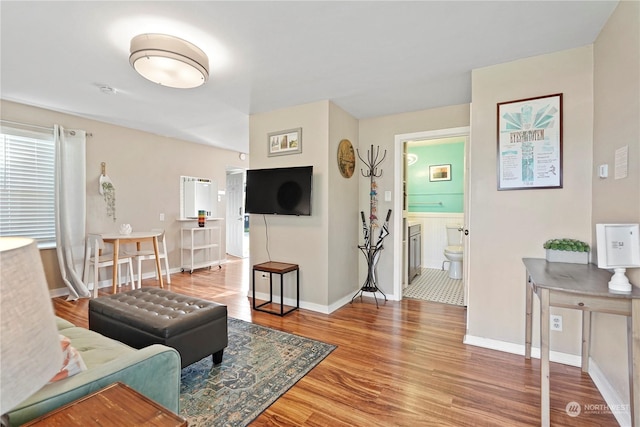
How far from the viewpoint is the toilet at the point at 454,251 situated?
15.4ft

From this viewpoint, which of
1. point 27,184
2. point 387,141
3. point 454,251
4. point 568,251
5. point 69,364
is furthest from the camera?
point 454,251

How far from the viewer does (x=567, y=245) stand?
2.11 metres

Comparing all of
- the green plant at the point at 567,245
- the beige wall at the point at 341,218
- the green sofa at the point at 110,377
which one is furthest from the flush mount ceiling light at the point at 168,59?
the green plant at the point at 567,245

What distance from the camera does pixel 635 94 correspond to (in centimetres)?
164

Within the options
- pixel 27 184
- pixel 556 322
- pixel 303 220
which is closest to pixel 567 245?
pixel 556 322

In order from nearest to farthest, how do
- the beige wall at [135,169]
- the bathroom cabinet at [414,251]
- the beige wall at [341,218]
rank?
the beige wall at [341,218], the beige wall at [135,169], the bathroom cabinet at [414,251]

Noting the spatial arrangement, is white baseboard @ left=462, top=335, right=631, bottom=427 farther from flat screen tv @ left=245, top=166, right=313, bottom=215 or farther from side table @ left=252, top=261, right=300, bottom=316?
flat screen tv @ left=245, top=166, right=313, bottom=215

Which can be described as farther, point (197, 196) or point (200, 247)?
point (197, 196)

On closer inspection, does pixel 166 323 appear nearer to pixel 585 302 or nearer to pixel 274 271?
pixel 274 271

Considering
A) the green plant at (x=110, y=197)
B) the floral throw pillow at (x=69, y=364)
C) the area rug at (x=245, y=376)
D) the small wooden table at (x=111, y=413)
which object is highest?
the green plant at (x=110, y=197)

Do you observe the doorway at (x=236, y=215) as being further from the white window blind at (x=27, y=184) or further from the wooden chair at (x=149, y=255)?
the white window blind at (x=27, y=184)

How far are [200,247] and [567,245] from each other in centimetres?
511

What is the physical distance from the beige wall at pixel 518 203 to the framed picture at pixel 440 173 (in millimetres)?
3121

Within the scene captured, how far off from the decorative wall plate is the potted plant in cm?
212
